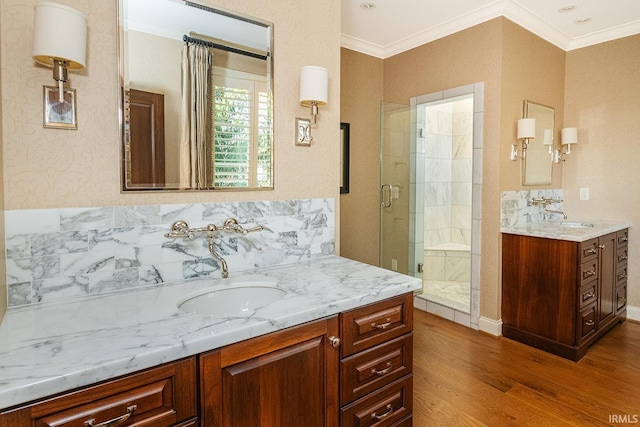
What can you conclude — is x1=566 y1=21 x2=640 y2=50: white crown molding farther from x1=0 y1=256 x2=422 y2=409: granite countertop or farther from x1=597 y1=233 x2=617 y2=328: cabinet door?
x1=0 y1=256 x2=422 y2=409: granite countertop

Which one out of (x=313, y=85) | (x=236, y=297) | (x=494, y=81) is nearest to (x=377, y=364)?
(x=236, y=297)

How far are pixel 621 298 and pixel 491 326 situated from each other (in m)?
1.29

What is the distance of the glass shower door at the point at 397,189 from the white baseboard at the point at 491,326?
717mm

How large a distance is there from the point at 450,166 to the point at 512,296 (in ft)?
7.02

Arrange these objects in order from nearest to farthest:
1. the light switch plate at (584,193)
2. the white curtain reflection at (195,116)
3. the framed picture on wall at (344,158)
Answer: the white curtain reflection at (195,116)
the framed picture on wall at (344,158)
the light switch plate at (584,193)

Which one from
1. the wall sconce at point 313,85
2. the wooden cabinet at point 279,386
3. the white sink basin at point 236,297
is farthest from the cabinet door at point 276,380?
the wall sconce at point 313,85

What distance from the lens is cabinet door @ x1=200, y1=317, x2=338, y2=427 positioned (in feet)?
3.50

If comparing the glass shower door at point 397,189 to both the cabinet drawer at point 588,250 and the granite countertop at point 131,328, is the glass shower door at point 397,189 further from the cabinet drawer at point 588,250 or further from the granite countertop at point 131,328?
the granite countertop at point 131,328

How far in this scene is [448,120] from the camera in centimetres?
462

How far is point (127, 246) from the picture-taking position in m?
1.46

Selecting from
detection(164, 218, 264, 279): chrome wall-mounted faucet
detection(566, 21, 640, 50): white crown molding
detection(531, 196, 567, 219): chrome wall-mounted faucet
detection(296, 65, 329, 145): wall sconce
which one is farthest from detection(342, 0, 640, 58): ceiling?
detection(164, 218, 264, 279): chrome wall-mounted faucet

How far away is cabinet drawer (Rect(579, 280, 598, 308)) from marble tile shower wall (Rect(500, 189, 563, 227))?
0.67 m

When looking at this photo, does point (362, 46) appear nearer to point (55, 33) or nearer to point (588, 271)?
point (588, 271)

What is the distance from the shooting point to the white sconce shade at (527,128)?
286cm
